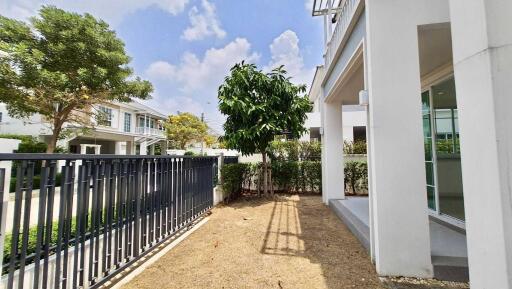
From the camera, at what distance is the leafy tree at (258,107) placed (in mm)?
7105

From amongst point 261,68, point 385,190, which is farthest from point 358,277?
point 261,68

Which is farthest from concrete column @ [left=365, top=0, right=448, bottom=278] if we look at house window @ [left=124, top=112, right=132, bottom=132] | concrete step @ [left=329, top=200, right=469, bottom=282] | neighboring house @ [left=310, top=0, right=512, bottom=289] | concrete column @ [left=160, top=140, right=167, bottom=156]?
concrete column @ [left=160, top=140, right=167, bottom=156]

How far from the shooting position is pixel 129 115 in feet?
78.9

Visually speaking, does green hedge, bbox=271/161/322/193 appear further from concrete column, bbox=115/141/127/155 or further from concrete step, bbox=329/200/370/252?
concrete column, bbox=115/141/127/155

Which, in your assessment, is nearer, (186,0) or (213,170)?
(213,170)

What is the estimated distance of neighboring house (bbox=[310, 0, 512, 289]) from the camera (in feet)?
4.23

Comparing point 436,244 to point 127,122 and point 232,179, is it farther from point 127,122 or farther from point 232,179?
point 127,122

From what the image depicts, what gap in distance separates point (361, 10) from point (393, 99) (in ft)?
5.26

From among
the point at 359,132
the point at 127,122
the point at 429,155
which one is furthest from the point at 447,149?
the point at 127,122

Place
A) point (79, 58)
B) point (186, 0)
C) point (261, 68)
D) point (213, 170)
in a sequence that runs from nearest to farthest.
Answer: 1. point (213, 170)
2. point (261, 68)
3. point (186, 0)
4. point (79, 58)

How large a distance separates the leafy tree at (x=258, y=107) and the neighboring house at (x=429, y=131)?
3.30 feet

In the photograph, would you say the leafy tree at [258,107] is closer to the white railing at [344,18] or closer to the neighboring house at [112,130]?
the white railing at [344,18]

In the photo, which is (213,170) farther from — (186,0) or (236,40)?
(236,40)

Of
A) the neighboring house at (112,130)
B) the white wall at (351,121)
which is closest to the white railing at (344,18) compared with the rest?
the white wall at (351,121)
